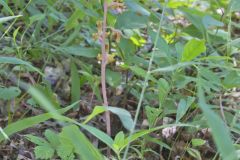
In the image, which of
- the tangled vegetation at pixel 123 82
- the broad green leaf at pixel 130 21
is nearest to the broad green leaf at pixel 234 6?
the tangled vegetation at pixel 123 82

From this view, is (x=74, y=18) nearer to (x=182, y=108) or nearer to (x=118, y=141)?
(x=182, y=108)

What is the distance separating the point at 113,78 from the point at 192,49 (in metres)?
0.47

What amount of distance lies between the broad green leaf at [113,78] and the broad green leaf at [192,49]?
0.43 metres

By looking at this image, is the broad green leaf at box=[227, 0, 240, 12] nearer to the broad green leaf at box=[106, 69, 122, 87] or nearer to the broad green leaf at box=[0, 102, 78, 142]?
the broad green leaf at box=[106, 69, 122, 87]

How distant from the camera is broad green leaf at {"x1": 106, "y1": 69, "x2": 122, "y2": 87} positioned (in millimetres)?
1742

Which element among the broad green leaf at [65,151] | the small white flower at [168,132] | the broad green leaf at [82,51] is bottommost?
the small white flower at [168,132]

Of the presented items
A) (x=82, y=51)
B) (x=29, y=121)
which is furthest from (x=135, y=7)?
(x=29, y=121)

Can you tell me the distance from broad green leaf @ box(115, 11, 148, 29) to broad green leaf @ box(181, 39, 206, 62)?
14.4 inches

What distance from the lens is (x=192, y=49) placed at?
4.40 ft

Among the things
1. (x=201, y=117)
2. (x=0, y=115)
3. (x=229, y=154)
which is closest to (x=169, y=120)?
(x=201, y=117)

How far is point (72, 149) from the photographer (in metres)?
1.29

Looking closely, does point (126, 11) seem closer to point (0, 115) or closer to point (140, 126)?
point (140, 126)

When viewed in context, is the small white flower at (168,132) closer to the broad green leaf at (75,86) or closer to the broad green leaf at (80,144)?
the broad green leaf at (75,86)

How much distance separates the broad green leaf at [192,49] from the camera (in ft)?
4.34
